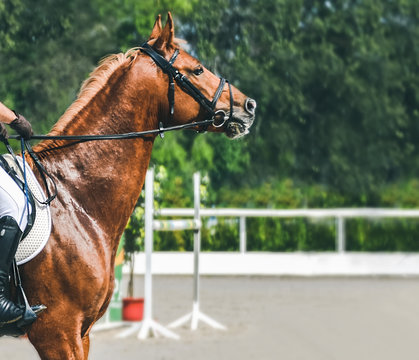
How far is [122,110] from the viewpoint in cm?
432

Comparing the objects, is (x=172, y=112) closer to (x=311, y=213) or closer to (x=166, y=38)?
(x=166, y=38)

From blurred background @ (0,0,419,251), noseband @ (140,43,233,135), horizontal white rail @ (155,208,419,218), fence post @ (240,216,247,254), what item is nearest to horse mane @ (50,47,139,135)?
noseband @ (140,43,233,135)

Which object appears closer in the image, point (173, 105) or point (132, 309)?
point (173, 105)

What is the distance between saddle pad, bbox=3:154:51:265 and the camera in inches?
154

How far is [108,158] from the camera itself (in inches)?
168

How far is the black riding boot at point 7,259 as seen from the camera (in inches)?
149

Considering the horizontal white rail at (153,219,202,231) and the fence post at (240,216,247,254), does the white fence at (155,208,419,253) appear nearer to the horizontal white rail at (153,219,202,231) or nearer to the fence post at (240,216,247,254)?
the fence post at (240,216,247,254)

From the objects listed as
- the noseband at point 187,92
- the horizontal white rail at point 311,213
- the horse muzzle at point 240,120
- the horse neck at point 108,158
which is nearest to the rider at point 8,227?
the horse neck at point 108,158

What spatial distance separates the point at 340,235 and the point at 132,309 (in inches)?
340

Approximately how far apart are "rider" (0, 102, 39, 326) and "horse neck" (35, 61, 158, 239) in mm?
280

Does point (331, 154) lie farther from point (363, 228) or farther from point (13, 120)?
point (13, 120)

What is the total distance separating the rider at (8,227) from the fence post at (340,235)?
46.3 ft

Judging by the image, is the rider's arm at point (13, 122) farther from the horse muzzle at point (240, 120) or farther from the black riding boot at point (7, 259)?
the horse muzzle at point (240, 120)

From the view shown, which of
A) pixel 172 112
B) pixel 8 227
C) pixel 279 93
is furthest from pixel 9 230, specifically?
pixel 279 93
